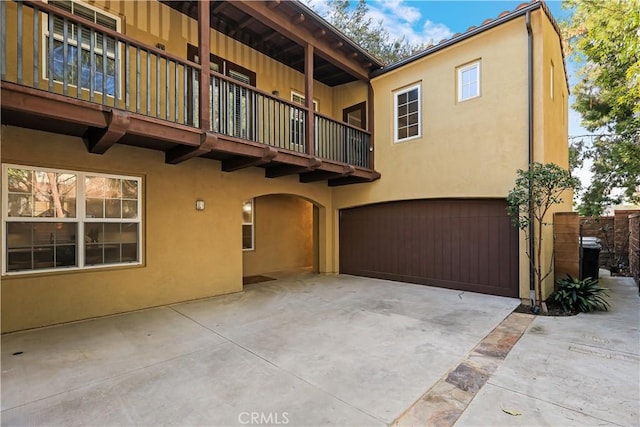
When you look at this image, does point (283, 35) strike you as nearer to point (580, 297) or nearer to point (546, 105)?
point (546, 105)

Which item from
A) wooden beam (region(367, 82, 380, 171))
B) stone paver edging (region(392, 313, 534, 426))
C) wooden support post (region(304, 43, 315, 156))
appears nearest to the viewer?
stone paver edging (region(392, 313, 534, 426))

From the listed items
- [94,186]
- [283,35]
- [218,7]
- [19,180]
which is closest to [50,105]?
[19,180]

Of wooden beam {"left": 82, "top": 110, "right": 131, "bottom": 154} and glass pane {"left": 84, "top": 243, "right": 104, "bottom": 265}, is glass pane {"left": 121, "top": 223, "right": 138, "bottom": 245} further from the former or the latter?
wooden beam {"left": 82, "top": 110, "right": 131, "bottom": 154}

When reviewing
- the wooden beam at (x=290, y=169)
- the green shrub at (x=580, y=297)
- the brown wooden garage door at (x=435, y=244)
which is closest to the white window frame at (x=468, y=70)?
the brown wooden garage door at (x=435, y=244)

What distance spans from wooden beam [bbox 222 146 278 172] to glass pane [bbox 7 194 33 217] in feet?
10.2

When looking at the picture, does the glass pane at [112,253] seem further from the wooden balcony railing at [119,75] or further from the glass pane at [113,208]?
the wooden balcony railing at [119,75]

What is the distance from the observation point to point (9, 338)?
13.1 ft

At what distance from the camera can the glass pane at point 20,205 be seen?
4.27 metres

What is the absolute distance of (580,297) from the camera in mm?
5355

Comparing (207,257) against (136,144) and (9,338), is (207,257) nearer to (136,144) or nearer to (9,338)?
(136,144)

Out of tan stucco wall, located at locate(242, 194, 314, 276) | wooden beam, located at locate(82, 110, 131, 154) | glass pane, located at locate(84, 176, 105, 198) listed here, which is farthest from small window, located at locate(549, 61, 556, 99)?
glass pane, located at locate(84, 176, 105, 198)

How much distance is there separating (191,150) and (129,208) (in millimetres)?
1589

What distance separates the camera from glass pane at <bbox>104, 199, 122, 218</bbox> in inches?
200

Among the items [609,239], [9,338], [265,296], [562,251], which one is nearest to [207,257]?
[265,296]
